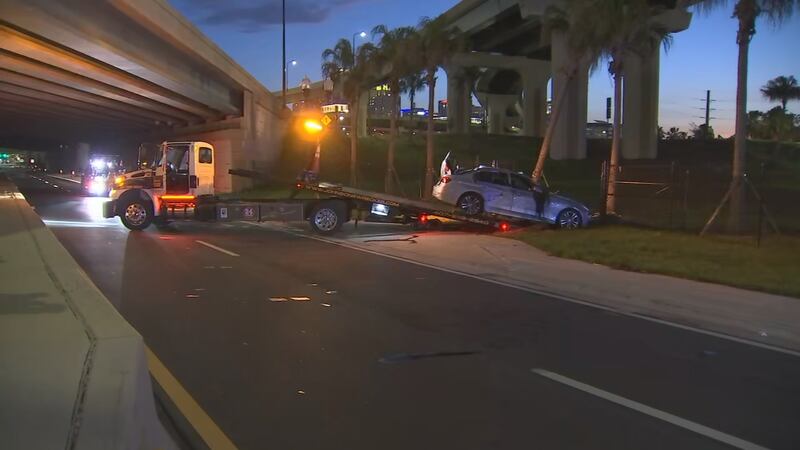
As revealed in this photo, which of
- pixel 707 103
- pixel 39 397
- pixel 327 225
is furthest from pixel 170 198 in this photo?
pixel 707 103

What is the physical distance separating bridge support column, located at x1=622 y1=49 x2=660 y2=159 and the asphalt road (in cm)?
4710

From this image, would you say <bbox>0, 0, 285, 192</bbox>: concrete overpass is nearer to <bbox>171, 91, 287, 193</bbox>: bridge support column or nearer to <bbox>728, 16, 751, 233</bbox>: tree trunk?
<bbox>171, 91, 287, 193</bbox>: bridge support column

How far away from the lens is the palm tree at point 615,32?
70.0 feet

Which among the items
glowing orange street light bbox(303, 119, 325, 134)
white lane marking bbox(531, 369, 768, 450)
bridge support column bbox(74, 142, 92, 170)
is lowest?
white lane marking bbox(531, 369, 768, 450)

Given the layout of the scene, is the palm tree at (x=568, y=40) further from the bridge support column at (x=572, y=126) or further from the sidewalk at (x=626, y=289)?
the bridge support column at (x=572, y=126)

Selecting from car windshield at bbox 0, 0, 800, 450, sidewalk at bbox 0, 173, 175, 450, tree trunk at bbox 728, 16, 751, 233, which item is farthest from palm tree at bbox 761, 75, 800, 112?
sidewalk at bbox 0, 173, 175, 450

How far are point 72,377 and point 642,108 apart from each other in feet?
182

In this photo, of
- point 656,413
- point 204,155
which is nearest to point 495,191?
point 204,155

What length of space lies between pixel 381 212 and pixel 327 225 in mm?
1594

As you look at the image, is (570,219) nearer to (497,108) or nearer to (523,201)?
(523,201)

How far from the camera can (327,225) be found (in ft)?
66.0

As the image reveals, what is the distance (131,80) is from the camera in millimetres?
30656

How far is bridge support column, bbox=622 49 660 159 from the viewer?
55.0m

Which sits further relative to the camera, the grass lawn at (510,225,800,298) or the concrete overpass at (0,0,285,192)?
the concrete overpass at (0,0,285,192)
